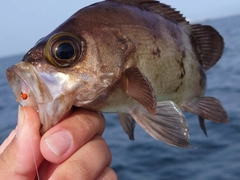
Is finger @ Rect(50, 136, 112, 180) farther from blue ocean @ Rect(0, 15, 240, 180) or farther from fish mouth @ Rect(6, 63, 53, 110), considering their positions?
blue ocean @ Rect(0, 15, 240, 180)

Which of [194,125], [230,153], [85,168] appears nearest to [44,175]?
[85,168]

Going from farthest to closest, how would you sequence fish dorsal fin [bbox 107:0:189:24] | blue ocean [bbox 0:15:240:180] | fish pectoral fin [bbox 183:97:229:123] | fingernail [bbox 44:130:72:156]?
1. blue ocean [bbox 0:15:240:180]
2. fish pectoral fin [bbox 183:97:229:123]
3. fish dorsal fin [bbox 107:0:189:24]
4. fingernail [bbox 44:130:72:156]

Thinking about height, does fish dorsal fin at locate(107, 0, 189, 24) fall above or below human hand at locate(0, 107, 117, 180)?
above

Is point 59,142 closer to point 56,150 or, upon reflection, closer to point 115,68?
point 56,150

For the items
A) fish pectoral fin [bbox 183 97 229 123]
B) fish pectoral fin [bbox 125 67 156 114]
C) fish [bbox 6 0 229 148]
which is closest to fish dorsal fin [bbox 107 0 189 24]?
fish [bbox 6 0 229 148]

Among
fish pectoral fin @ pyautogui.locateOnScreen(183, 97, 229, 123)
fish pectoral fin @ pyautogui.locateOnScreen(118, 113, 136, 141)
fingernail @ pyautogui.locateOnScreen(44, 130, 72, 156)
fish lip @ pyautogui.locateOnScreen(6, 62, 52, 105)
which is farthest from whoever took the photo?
fish pectoral fin @ pyautogui.locateOnScreen(183, 97, 229, 123)
